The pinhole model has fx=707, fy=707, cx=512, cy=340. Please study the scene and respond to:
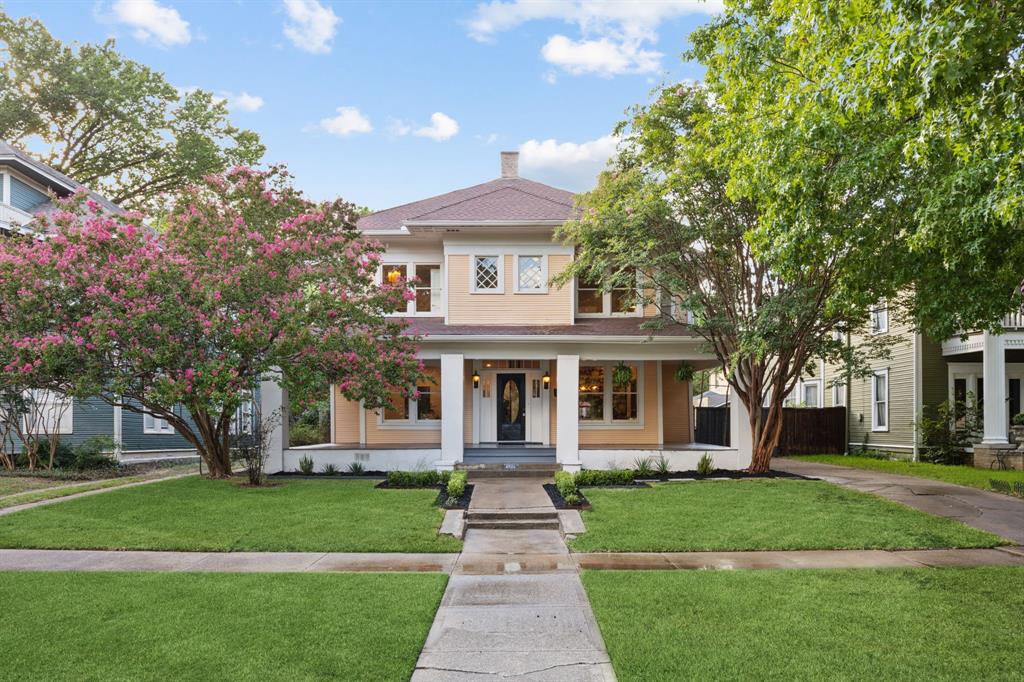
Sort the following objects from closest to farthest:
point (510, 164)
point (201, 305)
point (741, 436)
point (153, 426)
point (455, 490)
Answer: point (455, 490), point (201, 305), point (741, 436), point (510, 164), point (153, 426)

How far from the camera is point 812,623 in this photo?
5777 mm

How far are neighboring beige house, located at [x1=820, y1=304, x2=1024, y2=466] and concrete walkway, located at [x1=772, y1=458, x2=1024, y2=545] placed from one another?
2.77 metres

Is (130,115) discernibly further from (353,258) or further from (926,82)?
(926,82)

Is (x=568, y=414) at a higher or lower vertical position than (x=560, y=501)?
higher

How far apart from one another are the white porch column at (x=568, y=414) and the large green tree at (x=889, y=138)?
24.4 feet

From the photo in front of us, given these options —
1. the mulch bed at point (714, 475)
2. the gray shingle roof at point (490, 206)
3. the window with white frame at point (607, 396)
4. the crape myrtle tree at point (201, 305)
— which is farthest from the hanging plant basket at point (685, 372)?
the crape myrtle tree at point (201, 305)

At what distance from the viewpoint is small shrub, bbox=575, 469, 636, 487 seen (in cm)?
1316

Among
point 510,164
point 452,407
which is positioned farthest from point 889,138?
point 510,164

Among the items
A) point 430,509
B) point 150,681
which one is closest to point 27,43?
point 430,509

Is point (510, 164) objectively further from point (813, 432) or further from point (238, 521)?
point (238, 521)

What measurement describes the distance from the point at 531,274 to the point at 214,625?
12.7 meters

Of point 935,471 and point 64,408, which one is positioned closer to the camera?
point 935,471

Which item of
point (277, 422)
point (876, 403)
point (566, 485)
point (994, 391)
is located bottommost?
point (566, 485)

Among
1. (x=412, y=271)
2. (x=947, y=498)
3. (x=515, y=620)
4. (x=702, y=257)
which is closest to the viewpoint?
(x=515, y=620)
